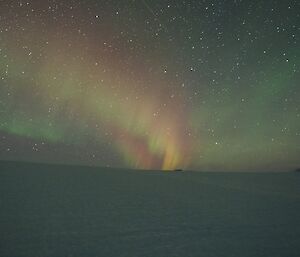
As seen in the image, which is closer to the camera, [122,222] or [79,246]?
[79,246]

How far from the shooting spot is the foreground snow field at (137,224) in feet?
14.6

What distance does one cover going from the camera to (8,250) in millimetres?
4086

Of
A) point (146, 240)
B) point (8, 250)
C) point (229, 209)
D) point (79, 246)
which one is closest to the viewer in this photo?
point (8, 250)

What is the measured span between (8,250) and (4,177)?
7.14m

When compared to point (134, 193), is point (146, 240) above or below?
below

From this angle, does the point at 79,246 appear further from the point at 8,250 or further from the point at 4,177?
the point at 4,177

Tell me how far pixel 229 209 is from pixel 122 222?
3.09 m

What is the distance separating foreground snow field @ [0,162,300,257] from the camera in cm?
446

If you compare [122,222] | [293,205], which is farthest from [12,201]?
[293,205]

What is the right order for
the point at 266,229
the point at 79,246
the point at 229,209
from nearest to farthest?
the point at 79,246, the point at 266,229, the point at 229,209

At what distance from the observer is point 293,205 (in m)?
8.69

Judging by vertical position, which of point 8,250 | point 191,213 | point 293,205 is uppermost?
point 293,205

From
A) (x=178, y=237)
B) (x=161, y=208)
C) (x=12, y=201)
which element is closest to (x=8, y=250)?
(x=178, y=237)

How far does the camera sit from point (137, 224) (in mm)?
5676
